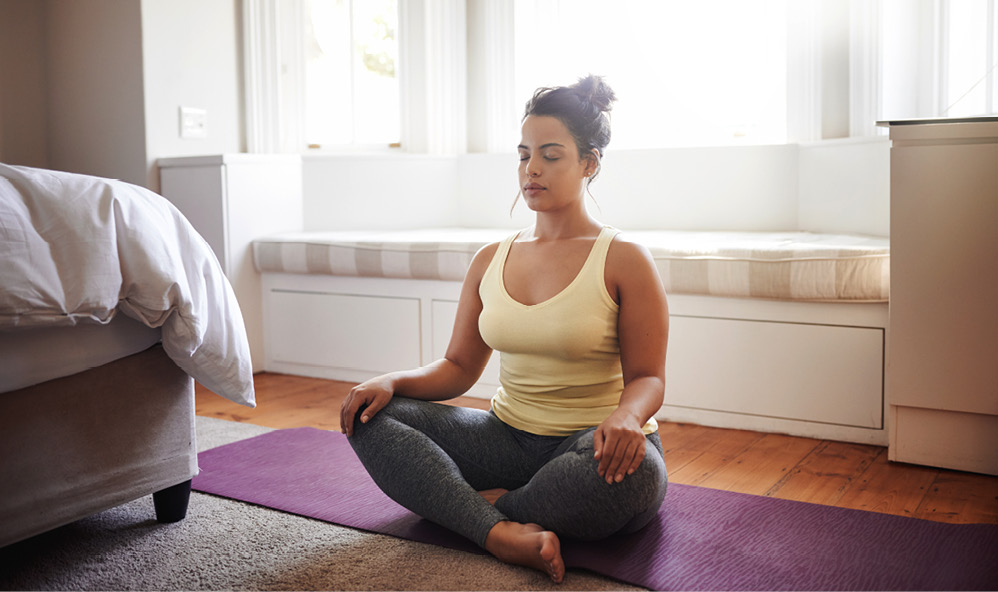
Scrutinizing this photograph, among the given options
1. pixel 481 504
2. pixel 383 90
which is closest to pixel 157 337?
pixel 481 504

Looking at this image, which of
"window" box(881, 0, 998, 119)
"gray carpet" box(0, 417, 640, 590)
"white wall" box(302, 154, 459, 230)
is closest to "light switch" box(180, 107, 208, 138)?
"white wall" box(302, 154, 459, 230)

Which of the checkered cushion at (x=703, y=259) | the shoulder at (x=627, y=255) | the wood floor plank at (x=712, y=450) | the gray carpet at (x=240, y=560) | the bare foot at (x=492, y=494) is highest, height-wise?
the shoulder at (x=627, y=255)

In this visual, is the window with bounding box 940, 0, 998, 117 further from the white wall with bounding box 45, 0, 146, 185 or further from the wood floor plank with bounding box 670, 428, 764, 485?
the white wall with bounding box 45, 0, 146, 185

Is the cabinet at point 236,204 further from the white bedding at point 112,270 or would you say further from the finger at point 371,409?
the finger at point 371,409

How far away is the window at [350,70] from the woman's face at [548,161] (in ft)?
8.34

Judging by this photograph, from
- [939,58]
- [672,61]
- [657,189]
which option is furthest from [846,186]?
[672,61]

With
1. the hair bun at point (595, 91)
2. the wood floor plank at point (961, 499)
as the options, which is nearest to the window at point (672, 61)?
the wood floor plank at point (961, 499)

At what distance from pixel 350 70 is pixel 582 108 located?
2637 mm

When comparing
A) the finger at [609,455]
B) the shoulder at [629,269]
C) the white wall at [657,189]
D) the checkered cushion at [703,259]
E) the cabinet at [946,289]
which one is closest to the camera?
the finger at [609,455]

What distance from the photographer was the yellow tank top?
165 centimetres

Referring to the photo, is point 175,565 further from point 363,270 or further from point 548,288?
point 363,270

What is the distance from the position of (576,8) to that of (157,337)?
2.74 metres

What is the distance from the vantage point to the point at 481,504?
1562 millimetres

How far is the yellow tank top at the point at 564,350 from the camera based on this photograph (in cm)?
165
